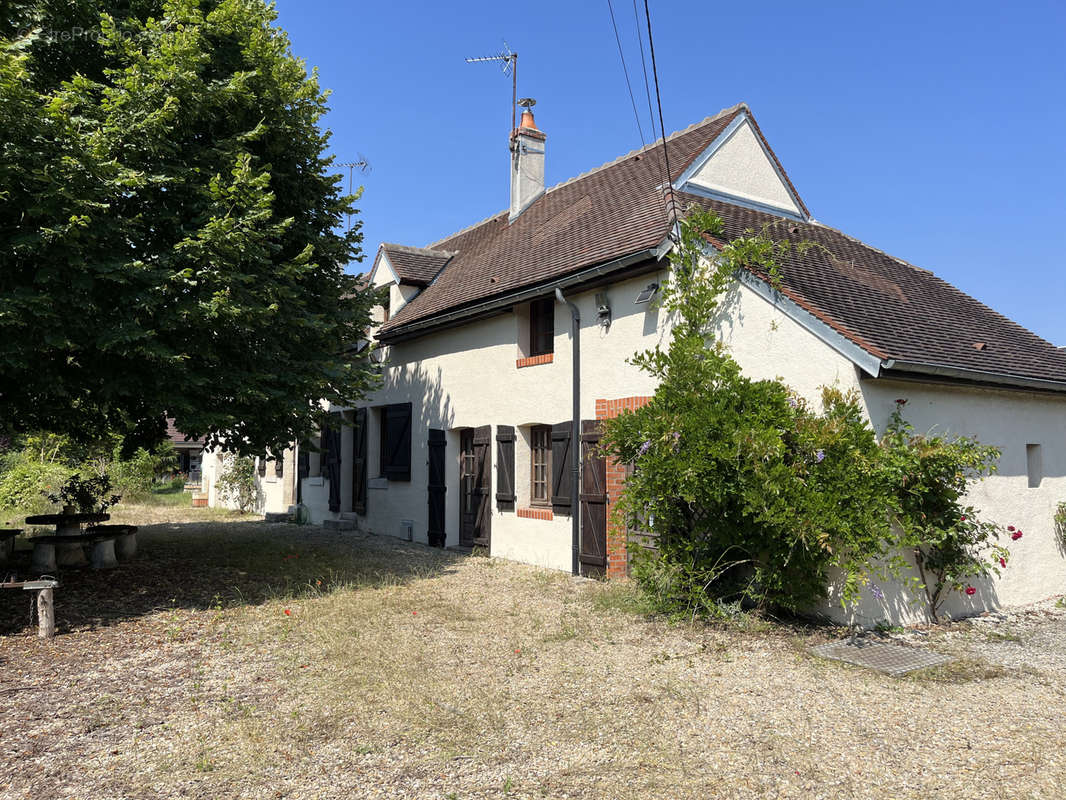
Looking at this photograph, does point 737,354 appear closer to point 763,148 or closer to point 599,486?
point 599,486

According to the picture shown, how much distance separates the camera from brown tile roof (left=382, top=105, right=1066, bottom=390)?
7.98 m

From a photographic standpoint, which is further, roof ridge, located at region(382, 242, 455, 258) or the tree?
roof ridge, located at region(382, 242, 455, 258)

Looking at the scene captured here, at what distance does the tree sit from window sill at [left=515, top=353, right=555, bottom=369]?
8.54ft

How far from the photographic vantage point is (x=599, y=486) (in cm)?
949

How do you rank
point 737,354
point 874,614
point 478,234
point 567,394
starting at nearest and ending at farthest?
point 874,614
point 737,354
point 567,394
point 478,234

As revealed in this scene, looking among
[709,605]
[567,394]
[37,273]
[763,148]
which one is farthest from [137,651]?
[763,148]

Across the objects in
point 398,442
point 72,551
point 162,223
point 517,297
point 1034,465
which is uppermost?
point 162,223

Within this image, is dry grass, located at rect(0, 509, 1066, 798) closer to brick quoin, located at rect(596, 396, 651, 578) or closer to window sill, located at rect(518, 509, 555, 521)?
brick quoin, located at rect(596, 396, 651, 578)

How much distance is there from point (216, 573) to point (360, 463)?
5.74 meters

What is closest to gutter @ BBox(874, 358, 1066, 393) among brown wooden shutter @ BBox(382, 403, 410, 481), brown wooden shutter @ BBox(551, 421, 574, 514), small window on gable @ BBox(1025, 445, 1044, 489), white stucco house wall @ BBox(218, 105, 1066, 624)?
white stucco house wall @ BBox(218, 105, 1066, 624)

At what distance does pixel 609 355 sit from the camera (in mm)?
9633

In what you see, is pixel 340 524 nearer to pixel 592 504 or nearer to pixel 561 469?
pixel 561 469

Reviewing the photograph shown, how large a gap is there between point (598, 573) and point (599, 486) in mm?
1166

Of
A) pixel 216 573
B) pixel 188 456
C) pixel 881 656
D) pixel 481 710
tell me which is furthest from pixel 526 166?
pixel 188 456
